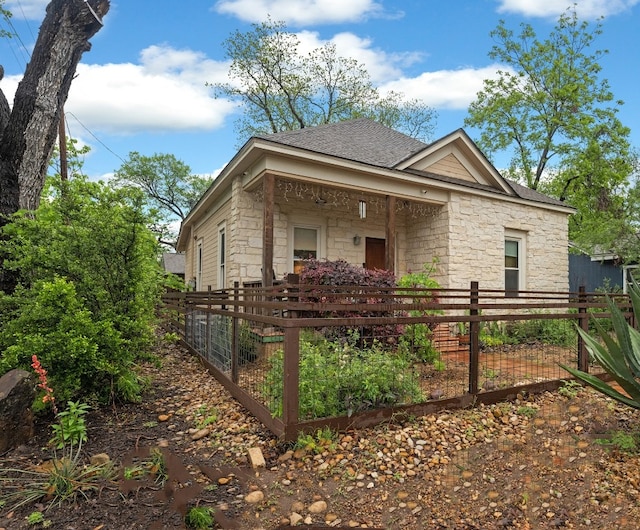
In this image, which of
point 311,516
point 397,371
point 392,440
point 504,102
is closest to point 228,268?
point 397,371

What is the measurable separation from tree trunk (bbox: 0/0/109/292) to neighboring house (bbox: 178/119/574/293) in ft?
8.69

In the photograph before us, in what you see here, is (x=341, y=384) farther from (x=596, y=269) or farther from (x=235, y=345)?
(x=596, y=269)

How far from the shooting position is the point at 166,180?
33.0m

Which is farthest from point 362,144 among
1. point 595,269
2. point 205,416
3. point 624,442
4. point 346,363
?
point 595,269

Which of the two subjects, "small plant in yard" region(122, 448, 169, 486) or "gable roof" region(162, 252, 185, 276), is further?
"gable roof" region(162, 252, 185, 276)

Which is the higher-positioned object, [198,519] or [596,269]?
[596,269]

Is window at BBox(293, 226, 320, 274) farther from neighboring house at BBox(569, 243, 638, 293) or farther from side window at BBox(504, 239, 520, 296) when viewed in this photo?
neighboring house at BBox(569, 243, 638, 293)

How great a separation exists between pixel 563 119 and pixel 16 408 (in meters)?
21.7

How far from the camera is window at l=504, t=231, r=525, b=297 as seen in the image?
31.5 ft

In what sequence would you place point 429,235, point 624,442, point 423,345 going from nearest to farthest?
point 624,442
point 423,345
point 429,235

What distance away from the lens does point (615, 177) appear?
16.9m

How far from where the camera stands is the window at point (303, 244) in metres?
8.48

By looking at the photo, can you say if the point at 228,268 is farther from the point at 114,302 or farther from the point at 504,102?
the point at 504,102

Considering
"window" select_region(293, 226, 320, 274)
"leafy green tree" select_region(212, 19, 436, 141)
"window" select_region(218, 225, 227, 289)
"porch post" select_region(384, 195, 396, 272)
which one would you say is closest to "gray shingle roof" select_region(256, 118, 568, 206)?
"porch post" select_region(384, 195, 396, 272)
